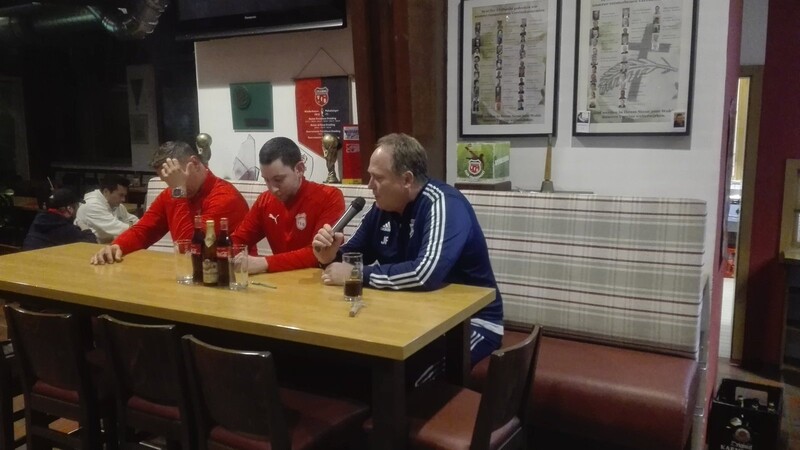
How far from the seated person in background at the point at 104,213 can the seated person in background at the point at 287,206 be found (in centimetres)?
257

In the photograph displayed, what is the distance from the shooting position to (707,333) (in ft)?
9.46

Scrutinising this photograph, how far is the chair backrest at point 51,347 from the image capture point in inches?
81.0

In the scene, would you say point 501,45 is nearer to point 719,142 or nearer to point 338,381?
point 719,142

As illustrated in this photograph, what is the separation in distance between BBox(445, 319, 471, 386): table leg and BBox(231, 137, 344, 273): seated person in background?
87 cm

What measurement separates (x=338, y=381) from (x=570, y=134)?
5.73 ft

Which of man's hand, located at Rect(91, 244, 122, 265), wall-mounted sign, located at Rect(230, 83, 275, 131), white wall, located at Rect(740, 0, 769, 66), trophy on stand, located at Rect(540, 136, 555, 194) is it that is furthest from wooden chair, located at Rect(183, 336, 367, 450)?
white wall, located at Rect(740, 0, 769, 66)

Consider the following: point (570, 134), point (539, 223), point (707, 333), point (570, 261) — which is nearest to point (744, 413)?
point (707, 333)

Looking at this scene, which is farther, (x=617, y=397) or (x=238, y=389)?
(x=617, y=397)

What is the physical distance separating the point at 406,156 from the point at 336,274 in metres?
0.51

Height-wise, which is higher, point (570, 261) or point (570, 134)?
point (570, 134)

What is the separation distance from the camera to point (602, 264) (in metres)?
2.82

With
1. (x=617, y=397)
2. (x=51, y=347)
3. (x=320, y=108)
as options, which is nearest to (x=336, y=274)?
(x=51, y=347)

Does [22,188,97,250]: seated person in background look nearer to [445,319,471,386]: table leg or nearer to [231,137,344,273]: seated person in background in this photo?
[231,137,344,273]: seated person in background

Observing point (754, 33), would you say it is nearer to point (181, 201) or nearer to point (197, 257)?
point (181, 201)
